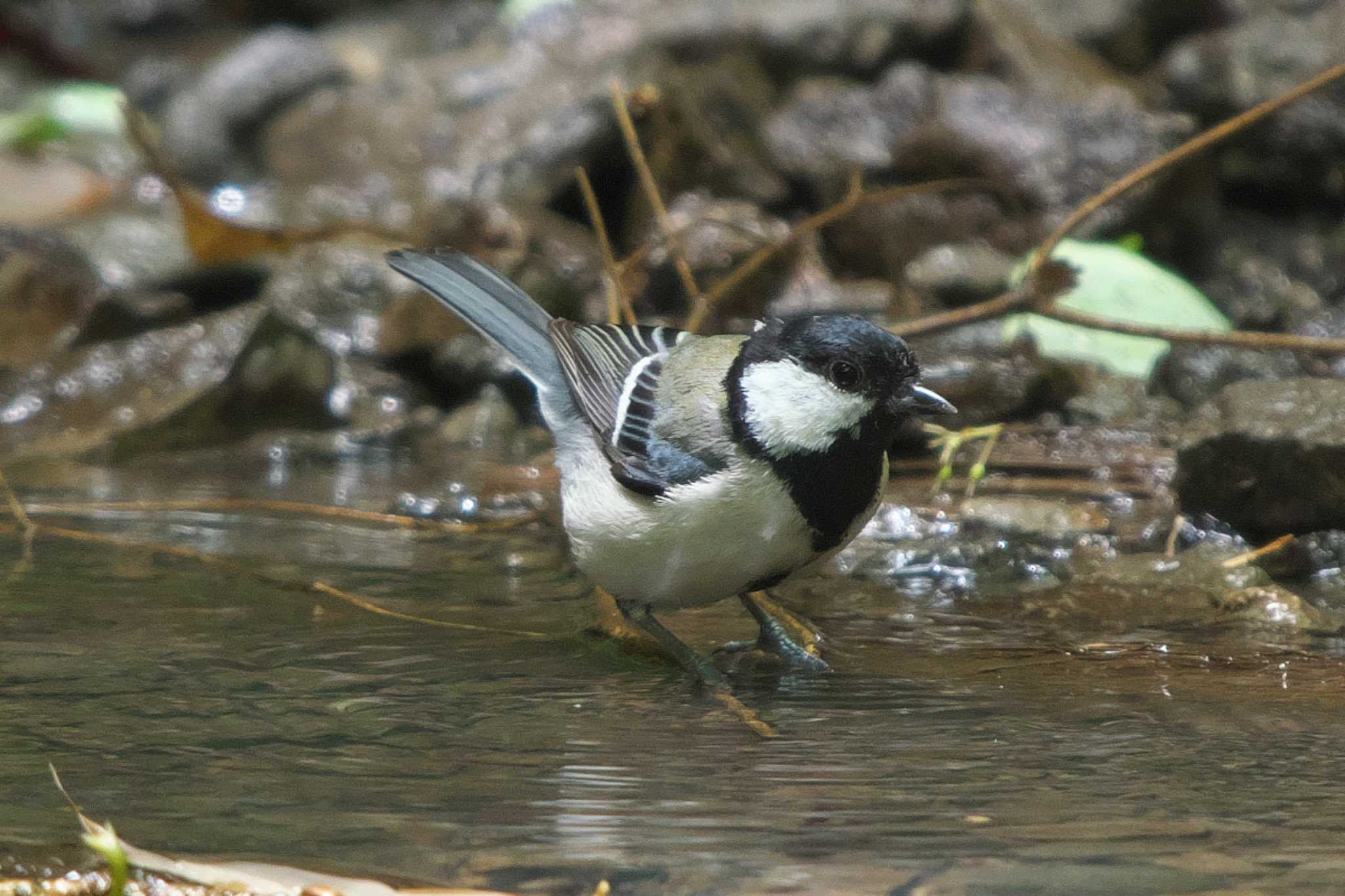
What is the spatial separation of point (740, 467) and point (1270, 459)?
1750mm

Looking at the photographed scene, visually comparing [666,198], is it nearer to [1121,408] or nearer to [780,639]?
[1121,408]

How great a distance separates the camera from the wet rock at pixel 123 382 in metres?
6.11

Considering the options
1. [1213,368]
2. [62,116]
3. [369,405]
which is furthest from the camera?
[62,116]

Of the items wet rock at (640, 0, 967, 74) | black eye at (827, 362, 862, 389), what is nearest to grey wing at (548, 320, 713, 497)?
black eye at (827, 362, 862, 389)

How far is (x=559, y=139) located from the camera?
26.0 feet

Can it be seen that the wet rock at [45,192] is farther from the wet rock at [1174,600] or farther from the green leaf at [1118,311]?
the wet rock at [1174,600]

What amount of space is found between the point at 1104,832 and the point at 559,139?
613 centimetres

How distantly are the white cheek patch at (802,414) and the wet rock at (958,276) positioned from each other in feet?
11.6

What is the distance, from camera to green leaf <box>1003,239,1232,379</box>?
5895mm

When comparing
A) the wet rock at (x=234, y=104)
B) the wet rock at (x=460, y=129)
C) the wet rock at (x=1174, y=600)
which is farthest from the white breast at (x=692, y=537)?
the wet rock at (x=234, y=104)

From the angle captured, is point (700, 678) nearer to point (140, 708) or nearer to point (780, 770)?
point (780, 770)

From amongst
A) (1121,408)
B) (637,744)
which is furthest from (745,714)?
(1121,408)

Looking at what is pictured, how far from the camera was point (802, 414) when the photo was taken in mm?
3207

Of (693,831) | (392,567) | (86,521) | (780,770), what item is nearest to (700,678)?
A: (780,770)
